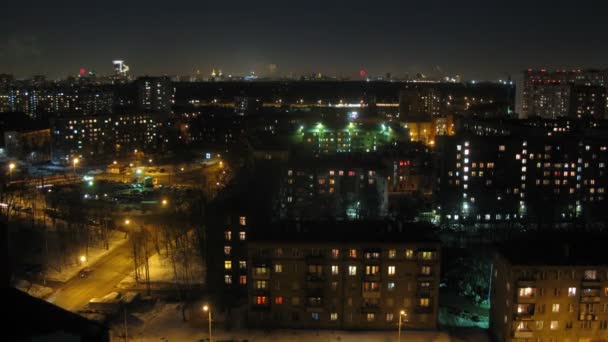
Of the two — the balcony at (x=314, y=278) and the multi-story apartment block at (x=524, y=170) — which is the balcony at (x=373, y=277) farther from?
the multi-story apartment block at (x=524, y=170)

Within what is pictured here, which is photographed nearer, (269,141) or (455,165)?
(455,165)

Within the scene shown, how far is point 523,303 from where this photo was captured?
779 cm

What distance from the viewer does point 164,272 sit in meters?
11.0

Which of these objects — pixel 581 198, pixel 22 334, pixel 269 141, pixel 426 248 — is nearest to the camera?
pixel 22 334

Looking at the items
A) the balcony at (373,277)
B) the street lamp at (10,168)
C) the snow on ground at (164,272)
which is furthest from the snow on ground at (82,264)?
the street lamp at (10,168)

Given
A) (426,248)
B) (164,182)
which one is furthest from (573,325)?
(164,182)

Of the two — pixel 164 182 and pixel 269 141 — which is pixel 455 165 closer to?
pixel 269 141

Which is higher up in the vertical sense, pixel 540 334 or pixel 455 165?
pixel 455 165

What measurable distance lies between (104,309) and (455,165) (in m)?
12.2

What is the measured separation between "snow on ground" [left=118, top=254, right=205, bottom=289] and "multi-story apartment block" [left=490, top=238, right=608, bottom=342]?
5396 millimetres

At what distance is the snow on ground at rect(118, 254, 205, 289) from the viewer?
34.4 ft

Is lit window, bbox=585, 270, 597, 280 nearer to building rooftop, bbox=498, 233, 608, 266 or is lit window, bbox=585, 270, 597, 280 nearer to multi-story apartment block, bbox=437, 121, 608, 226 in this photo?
building rooftop, bbox=498, 233, 608, 266

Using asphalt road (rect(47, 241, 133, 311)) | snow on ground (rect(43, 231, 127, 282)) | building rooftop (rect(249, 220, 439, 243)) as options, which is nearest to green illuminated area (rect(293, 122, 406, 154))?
snow on ground (rect(43, 231, 127, 282))

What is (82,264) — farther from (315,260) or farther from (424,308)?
(424,308)
